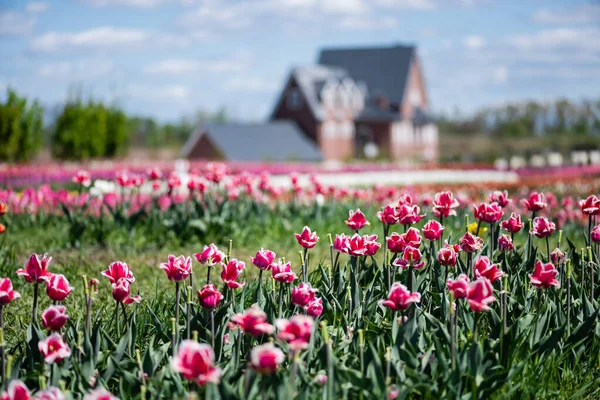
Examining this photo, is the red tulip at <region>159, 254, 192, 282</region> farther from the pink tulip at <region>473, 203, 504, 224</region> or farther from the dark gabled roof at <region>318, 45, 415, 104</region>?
the dark gabled roof at <region>318, 45, 415, 104</region>

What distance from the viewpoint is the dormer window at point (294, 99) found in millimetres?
44281

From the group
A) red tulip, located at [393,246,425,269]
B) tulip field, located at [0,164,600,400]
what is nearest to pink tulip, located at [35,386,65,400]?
tulip field, located at [0,164,600,400]

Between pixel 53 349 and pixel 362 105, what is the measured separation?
149 feet

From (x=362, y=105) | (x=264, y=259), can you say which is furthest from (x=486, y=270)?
(x=362, y=105)

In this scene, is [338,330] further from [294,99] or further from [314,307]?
[294,99]

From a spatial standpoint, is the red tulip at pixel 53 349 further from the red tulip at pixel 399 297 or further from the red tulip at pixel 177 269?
the red tulip at pixel 399 297

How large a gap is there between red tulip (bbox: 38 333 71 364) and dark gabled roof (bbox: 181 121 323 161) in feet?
108

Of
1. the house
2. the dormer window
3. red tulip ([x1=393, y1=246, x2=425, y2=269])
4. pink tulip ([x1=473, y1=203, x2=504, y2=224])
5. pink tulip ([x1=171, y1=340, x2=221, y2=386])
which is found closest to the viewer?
pink tulip ([x1=171, y1=340, x2=221, y2=386])

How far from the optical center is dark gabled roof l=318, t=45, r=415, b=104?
158ft

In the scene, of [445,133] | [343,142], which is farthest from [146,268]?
[445,133]

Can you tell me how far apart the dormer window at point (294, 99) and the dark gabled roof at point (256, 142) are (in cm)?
317

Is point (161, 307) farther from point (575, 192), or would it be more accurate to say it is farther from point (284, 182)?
point (284, 182)

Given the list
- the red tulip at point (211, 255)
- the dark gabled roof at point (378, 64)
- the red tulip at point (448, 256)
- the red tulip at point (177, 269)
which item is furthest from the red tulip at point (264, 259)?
the dark gabled roof at point (378, 64)

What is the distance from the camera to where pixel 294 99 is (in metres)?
44.6
